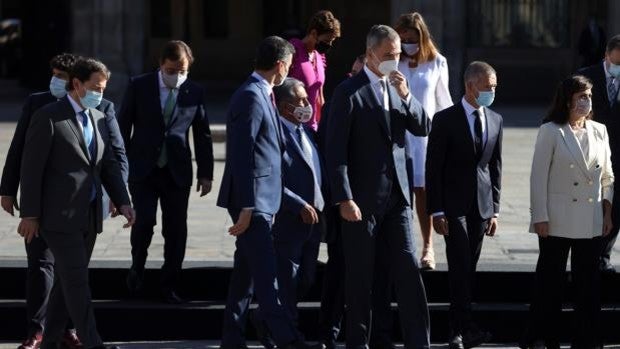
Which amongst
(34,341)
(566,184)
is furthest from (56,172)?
(566,184)

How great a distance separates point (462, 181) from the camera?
9.59 metres

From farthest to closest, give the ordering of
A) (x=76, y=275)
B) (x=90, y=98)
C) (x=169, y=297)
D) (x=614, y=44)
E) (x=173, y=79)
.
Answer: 1. (x=169, y=297)
2. (x=173, y=79)
3. (x=614, y=44)
4. (x=90, y=98)
5. (x=76, y=275)

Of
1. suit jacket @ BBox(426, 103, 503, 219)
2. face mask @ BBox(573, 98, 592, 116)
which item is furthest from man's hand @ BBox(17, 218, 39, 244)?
face mask @ BBox(573, 98, 592, 116)

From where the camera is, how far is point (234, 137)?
8.99m

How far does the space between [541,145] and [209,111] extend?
17.9 metres

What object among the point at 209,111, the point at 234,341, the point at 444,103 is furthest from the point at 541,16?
the point at 234,341

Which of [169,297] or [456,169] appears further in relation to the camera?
[169,297]

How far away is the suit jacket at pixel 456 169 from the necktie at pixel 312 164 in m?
0.67

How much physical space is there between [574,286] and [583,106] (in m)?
1.05

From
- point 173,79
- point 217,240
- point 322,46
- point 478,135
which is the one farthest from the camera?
point 217,240

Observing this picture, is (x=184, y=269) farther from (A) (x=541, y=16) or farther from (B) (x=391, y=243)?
(A) (x=541, y=16)

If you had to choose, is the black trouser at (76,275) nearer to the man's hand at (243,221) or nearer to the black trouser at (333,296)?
the man's hand at (243,221)

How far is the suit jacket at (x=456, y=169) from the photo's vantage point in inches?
377

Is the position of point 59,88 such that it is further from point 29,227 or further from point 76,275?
point 76,275
